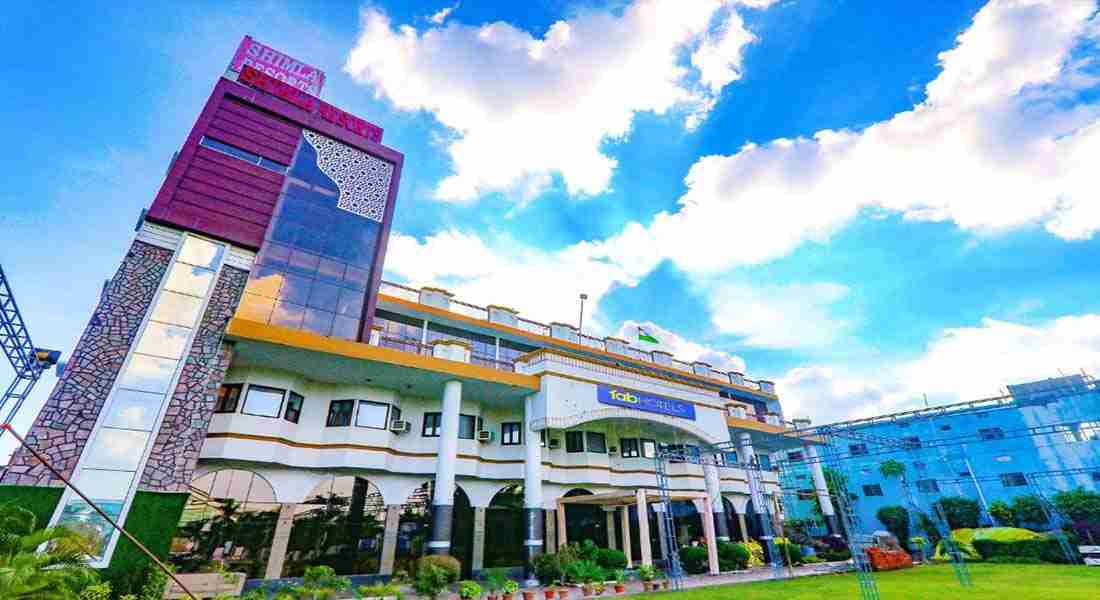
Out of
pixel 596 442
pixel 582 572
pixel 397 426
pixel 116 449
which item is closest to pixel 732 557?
pixel 596 442

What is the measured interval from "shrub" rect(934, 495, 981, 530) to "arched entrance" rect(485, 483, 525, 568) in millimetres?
28261

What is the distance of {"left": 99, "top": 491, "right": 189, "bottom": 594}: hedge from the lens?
35.6 feet

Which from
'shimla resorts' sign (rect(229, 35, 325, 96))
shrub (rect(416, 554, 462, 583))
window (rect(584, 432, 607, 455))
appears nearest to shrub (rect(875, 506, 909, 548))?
window (rect(584, 432, 607, 455))

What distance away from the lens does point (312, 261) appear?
59.1ft

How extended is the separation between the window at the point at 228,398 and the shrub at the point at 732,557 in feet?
61.9

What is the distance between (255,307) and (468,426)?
8.85 metres

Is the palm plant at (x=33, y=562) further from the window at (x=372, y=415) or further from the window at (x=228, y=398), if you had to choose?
the window at (x=372, y=415)

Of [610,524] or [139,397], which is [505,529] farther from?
[139,397]

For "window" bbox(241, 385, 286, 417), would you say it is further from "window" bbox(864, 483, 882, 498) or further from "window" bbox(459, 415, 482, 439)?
"window" bbox(864, 483, 882, 498)

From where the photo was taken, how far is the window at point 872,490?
39.3 metres

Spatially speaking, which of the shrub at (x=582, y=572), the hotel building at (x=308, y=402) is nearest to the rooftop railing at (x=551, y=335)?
the hotel building at (x=308, y=402)

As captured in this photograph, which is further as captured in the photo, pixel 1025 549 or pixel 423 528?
pixel 1025 549

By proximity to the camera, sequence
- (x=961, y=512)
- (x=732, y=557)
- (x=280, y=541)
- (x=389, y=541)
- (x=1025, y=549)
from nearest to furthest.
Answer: (x=280, y=541), (x=389, y=541), (x=732, y=557), (x=1025, y=549), (x=961, y=512)

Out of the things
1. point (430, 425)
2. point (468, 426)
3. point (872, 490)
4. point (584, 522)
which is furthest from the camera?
point (872, 490)
